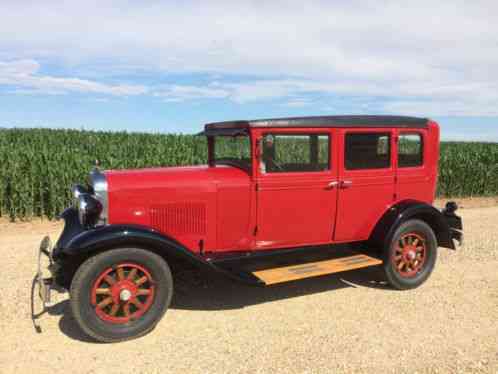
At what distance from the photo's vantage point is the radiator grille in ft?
14.1

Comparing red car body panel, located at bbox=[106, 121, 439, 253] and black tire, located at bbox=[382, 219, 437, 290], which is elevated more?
red car body panel, located at bbox=[106, 121, 439, 253]

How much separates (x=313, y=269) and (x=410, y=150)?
2108 mm

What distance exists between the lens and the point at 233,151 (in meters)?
4.93

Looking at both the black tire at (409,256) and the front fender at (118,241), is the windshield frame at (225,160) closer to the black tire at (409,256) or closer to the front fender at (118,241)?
the front fender at (118,241)

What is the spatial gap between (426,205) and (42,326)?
4.57 meters

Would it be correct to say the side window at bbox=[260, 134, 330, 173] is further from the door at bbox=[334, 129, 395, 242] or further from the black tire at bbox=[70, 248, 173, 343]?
the black tire at bbox=[70, 248, 173, 343]

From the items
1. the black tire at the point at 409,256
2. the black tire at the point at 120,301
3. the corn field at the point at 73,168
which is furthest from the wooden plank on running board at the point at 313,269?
the corn field at the point at 73,168

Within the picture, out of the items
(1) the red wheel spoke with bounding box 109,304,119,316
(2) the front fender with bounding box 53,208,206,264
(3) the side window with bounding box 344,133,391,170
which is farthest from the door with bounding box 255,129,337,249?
(1) the red wheel spoke with bounding box 109,304,119,316

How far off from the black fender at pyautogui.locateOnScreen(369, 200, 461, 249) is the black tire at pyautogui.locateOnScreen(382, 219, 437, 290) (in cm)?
9

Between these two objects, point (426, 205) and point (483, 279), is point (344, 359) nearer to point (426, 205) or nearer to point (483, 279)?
point (426, 205)

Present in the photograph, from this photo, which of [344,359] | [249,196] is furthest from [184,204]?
[344,359]

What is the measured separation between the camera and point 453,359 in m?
3.59

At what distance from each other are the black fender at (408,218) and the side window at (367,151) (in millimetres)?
576

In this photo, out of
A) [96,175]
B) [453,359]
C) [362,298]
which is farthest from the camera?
[362,298]
